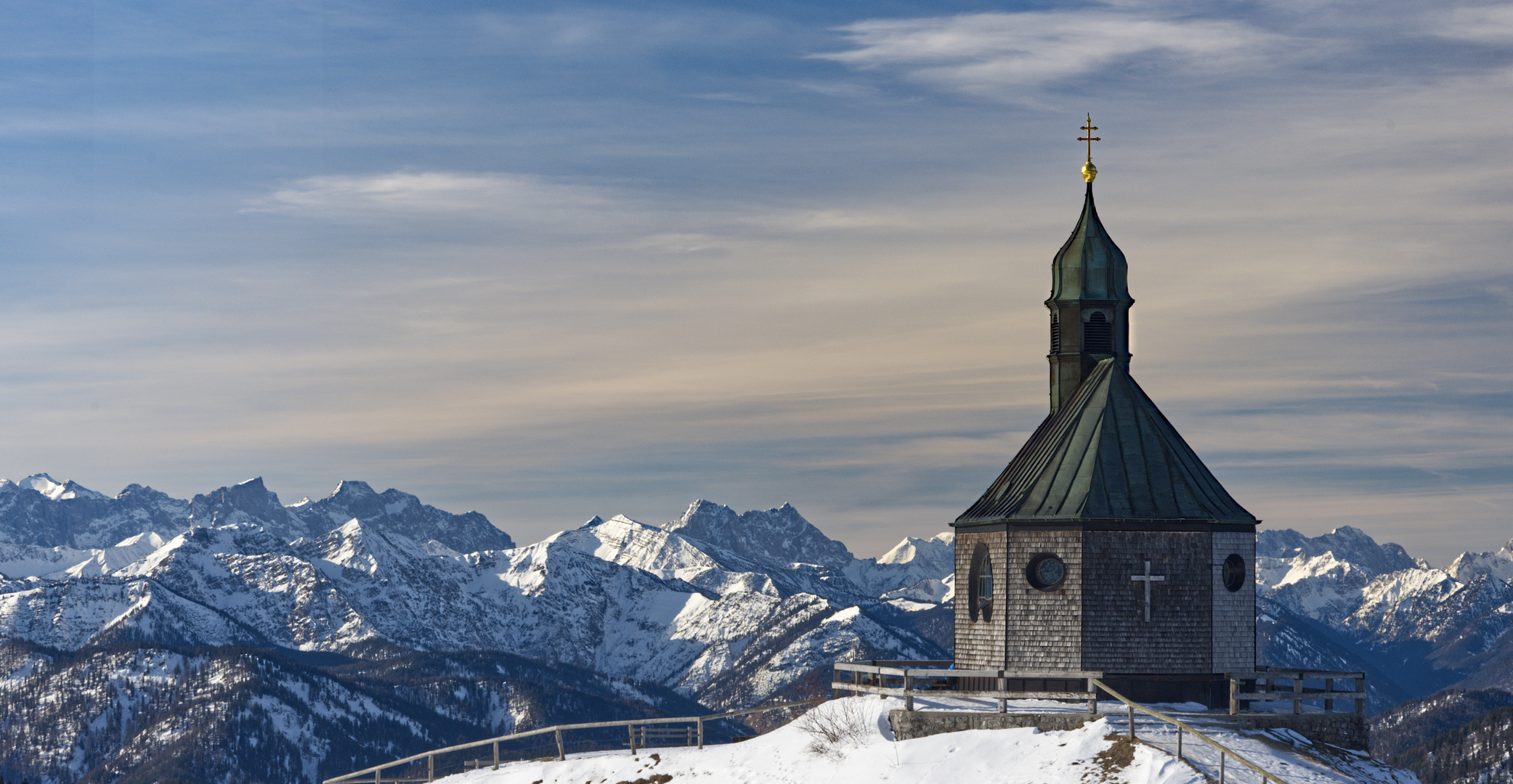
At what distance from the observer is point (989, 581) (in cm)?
5922

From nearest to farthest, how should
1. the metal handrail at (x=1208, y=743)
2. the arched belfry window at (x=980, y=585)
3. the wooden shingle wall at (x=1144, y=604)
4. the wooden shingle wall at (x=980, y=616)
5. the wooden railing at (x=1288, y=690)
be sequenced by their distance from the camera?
the metal handrail at (x=1208, y=743) < the wooden railing at (x=1288, y=690) < the wooden shingle wall at (x=1144, y=604) < the wooden shingle wall at (x=980, y=616) < the arched belfry window at (x=980, y=585)

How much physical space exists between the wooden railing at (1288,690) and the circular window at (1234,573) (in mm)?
2799

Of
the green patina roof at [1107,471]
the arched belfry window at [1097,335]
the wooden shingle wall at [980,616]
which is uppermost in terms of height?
the arched belfry window at [1097,335]

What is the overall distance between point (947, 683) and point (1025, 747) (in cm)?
1188

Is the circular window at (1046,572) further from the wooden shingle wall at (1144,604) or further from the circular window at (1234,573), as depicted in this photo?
the circular window at (1234,573)

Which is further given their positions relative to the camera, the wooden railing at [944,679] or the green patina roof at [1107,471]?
the green patina roof at [1107,471]

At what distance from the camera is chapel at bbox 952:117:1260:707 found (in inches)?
2221

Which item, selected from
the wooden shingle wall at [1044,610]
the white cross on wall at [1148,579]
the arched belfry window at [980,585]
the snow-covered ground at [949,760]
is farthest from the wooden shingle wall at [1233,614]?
the arched belfry window at [980,585]

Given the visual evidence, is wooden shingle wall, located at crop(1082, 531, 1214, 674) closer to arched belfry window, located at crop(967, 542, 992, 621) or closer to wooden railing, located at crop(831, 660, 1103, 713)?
wooden railing, located at crop(831, 660, 1103, 713)

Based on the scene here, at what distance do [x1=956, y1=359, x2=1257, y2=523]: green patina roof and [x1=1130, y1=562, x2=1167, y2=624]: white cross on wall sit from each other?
5.89 ft

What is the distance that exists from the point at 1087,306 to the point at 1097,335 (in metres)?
1.11

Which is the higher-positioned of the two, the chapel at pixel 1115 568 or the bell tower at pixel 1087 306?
the bell tower at pixel 1087 306

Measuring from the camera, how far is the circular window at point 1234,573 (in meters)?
58.1

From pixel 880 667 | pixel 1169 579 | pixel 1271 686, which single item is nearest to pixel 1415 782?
pixel 1271 686
